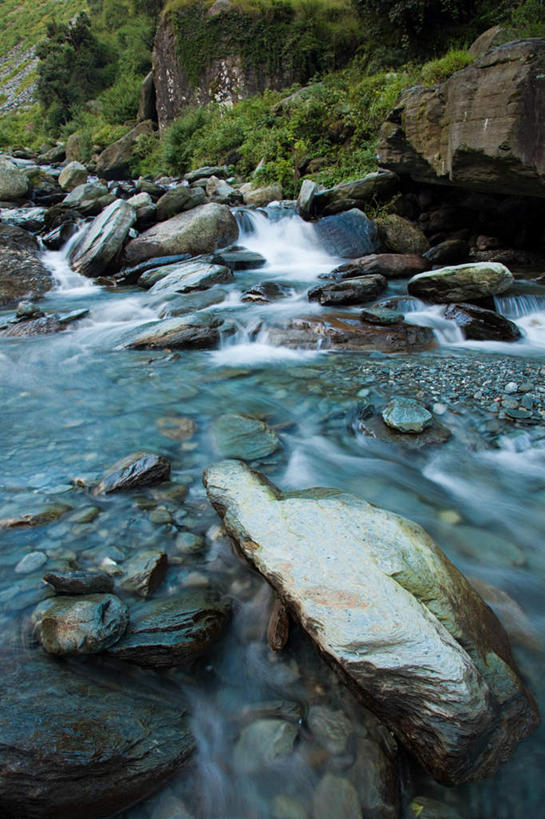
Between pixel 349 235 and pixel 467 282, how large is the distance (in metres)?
3.95

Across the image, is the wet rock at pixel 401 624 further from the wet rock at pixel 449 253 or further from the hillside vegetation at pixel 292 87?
the hillside vegetation at pixel 292 87

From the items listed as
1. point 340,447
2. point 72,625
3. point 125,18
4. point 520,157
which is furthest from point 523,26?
point 125,18

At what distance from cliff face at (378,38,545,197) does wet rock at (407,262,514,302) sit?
1331 millimetres

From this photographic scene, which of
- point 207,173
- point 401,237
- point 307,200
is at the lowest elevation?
point 401,237

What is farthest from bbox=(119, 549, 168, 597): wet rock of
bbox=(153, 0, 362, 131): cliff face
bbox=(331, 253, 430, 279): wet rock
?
bbox=(153, 0, 362, 131): cliff face

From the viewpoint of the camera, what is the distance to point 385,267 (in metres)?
8.36

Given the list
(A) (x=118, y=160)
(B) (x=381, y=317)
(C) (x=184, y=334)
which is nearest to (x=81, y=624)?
(C) (x=184, y=334)

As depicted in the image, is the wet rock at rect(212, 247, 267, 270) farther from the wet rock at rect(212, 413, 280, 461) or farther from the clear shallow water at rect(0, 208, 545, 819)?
the wet rock at rect(212, 413, 280, 461)

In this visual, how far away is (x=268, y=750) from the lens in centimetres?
165

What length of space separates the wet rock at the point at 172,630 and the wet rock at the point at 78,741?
12 centimetres

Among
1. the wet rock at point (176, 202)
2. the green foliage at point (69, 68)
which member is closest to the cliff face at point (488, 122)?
the wet rock at point (176, 202)

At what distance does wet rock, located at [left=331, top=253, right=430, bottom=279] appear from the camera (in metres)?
8.32

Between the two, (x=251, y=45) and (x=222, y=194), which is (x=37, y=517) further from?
(x=251, y=45)

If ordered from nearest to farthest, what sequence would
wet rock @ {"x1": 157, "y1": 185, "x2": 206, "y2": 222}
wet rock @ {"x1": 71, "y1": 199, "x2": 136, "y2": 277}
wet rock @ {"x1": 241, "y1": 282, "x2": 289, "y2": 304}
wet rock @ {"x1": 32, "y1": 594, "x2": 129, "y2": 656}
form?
wet rock @ {"x1": 32, "y1": 594, "x2": 129, "y2": 656} → wet rock @ {"x1": 241, "y1": 282, "x2": 289, "y2": 304} → wet rock @ {"x1": 71, "y1": 199, "x2": 136, "y2": 277} → wet rock @ {"x1": 157, "y1": 185, "x2": 206, "y2": 222}
